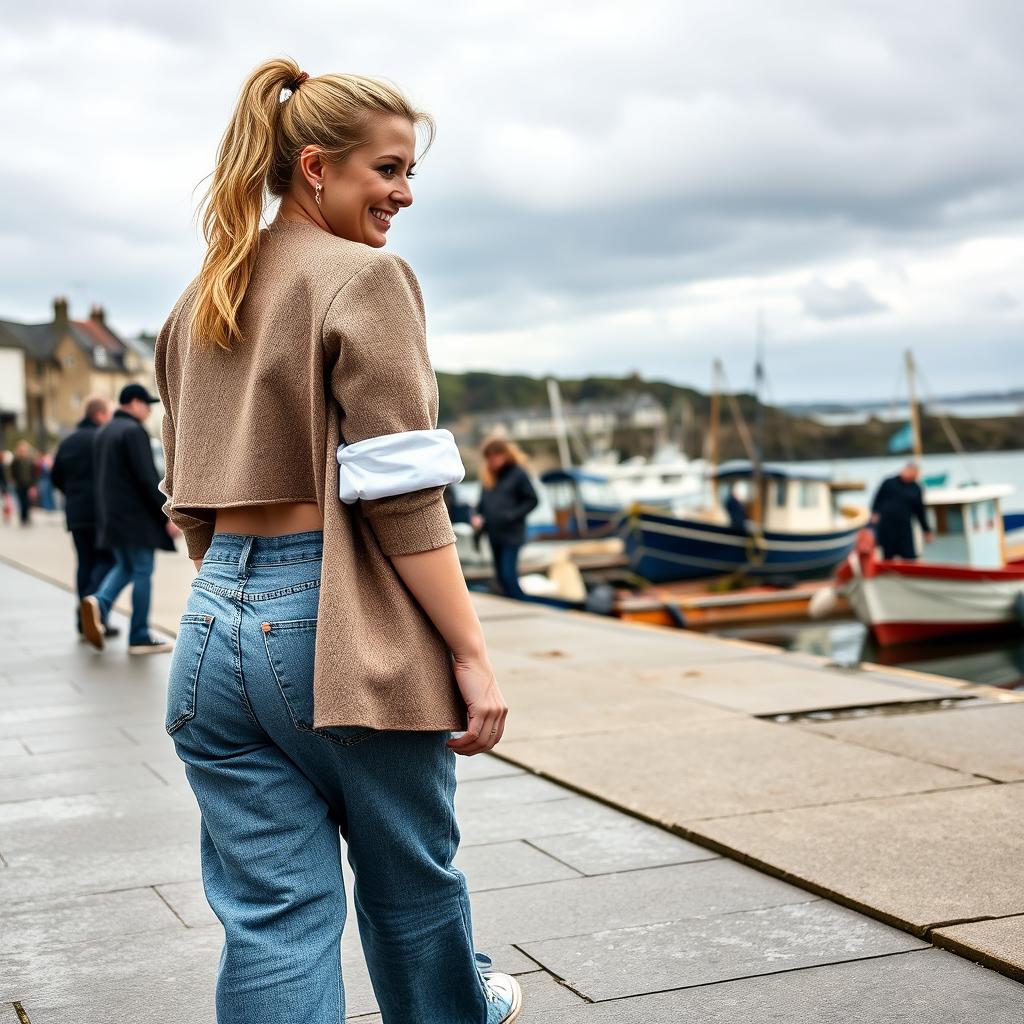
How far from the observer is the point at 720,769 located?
206 inches

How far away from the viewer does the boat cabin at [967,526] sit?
66.8 ft

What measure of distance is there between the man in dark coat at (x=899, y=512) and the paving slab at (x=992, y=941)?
51.4 feet

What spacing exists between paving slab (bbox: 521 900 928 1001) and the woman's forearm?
1.37 m

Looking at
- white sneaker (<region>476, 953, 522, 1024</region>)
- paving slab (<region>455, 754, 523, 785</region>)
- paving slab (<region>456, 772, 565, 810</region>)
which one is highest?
white sneaker (<region>476, 953, 522, 1024</region>)

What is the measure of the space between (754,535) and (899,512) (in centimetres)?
958

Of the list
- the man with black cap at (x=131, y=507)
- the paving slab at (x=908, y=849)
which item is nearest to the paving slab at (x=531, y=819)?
the paving slab at (x=908, y=849)

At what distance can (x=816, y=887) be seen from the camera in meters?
3.71

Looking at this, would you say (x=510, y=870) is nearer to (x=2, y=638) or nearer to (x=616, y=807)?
(x=616, y=807)

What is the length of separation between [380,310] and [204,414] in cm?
36

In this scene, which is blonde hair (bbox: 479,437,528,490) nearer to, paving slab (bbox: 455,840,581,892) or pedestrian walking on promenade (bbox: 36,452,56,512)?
paving slab (bbox: 455,840,581,892)

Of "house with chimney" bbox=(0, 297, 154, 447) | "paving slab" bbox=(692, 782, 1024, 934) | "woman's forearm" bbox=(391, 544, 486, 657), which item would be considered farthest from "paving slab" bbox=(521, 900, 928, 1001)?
"house with chimney" bbox=(0, 297, 154, 447)

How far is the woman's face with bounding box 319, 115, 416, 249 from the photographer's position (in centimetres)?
207

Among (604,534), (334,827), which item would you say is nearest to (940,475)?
(604,534)

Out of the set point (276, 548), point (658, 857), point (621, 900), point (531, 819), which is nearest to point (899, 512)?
point (531, 819)
